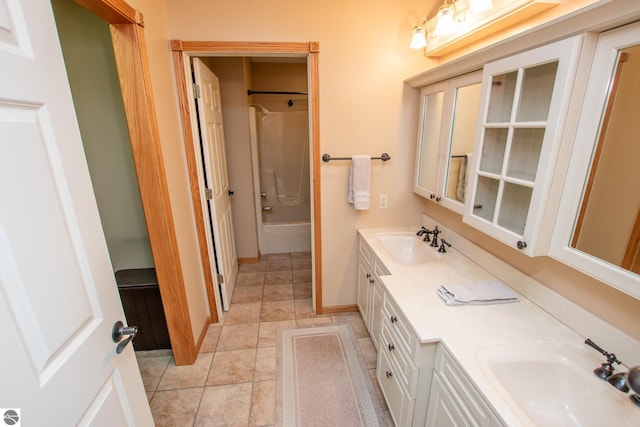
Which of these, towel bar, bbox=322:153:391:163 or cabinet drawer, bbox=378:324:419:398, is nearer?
cabinet drawer, bbox=378:324:419:398

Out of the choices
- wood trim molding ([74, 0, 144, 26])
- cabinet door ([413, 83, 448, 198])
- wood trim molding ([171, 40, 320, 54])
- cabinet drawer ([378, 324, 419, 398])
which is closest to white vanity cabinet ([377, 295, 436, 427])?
cabinet drawer ([378, 324, 419, 398])

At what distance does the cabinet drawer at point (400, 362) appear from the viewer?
4.12 ft

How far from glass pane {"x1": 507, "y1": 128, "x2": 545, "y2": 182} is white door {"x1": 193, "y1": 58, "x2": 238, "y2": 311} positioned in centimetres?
197

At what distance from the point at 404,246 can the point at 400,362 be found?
969 millimetres

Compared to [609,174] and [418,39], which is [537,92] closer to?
[609,174]

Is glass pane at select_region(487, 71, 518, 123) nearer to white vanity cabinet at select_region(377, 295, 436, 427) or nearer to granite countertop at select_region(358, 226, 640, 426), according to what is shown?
granite countertop at select_region(358, 226, 640, 426)

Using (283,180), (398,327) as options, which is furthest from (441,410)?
(283,180)

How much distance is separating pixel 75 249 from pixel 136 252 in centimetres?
152

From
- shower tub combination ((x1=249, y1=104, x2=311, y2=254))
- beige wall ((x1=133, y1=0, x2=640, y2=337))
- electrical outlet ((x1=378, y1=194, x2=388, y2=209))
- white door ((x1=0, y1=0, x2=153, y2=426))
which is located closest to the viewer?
white door ((x1=0, y1=0, x2=153, y2=426))

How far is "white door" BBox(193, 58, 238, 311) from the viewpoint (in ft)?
7.00

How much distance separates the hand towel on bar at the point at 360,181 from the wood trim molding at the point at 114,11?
1.49 metres

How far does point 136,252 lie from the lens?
Result: 2.12 metres

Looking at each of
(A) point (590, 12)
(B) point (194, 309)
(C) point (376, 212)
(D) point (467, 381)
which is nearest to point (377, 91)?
(C) point (376, 212)

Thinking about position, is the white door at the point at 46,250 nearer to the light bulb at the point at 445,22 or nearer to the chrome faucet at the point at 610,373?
the chrome faucet at the point at 610,373
